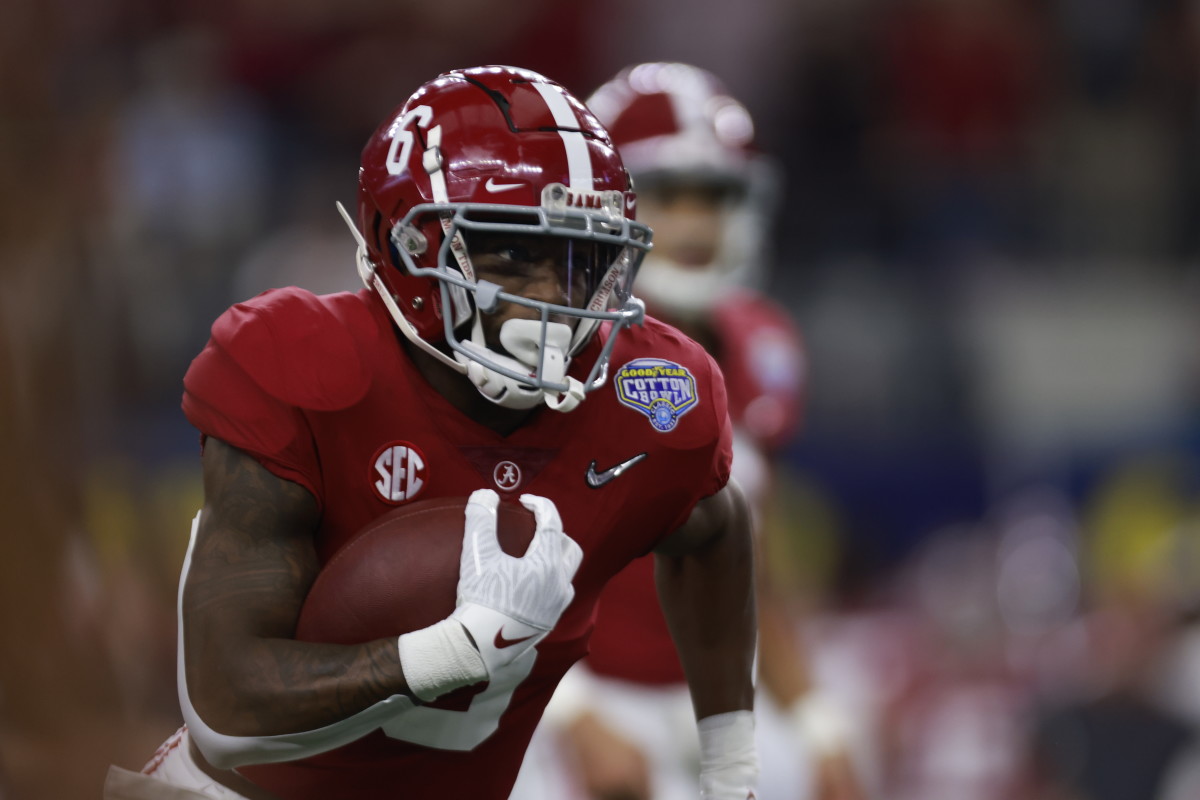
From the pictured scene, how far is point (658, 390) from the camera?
2.55 metres

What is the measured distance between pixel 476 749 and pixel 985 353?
16.6ft

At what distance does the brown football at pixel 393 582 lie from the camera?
221 cm

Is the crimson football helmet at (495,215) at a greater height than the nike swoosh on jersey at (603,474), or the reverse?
the crimson football helmet at (495,215)

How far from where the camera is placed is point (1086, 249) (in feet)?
25.7

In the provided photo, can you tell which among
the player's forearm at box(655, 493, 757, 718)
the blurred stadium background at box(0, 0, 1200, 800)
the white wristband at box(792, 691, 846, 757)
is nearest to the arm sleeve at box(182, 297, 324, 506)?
the player's forearm at box(655, 493, 757, 718)

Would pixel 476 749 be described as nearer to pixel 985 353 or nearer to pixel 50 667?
pixel 50 667

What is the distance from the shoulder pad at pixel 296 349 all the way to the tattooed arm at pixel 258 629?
114mm

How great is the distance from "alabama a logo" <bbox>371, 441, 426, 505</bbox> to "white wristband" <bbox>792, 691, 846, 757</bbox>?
2.10 meters

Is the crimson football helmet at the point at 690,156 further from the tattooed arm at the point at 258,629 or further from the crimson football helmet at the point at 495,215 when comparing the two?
the tattooed arm at the point at 258,629

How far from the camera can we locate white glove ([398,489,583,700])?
84.2 inches

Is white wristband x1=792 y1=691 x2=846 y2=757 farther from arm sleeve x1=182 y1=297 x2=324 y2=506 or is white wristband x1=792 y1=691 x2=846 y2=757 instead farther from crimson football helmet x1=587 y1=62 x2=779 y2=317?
arm sleeve x1=182 y1=297 x2=324 y2=506

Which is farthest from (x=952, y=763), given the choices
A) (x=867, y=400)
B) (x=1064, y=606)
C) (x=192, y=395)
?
(x=192, y=395)

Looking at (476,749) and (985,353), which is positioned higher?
(476,749)

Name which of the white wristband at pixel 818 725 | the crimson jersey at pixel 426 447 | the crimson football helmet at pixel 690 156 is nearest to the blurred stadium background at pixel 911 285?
the white wristband at pixel 818 725
